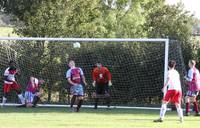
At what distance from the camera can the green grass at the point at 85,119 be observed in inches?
698

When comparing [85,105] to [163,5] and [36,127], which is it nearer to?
[36,127]

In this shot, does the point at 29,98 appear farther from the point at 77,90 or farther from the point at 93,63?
the point at 93,63

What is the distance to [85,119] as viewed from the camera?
19.6 meters

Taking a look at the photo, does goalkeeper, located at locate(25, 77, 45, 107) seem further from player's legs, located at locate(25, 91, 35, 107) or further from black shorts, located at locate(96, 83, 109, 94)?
black shorts, located at locate(96, 83, 109, 94)

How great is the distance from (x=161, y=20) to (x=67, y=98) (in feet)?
59.3

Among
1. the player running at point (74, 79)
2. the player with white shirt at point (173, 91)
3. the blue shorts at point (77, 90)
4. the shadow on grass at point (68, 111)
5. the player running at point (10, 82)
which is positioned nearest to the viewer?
the player with white shirt at point (173, 91)

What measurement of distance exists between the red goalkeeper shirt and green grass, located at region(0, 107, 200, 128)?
127 centimetres

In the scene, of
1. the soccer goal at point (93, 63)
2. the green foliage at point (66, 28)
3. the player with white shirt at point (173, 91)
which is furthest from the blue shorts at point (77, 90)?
the player with white shirt at point (173, 91)

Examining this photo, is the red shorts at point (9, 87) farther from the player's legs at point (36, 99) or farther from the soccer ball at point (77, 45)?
the soccer ball at point (77, 45)

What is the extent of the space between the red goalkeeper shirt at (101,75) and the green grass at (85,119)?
4.18ft

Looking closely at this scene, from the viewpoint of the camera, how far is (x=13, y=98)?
2572 centimetres

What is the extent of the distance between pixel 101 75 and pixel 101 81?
0.80ft

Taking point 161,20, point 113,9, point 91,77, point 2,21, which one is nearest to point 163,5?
point 161,20

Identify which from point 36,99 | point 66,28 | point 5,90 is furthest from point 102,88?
point 66,28
